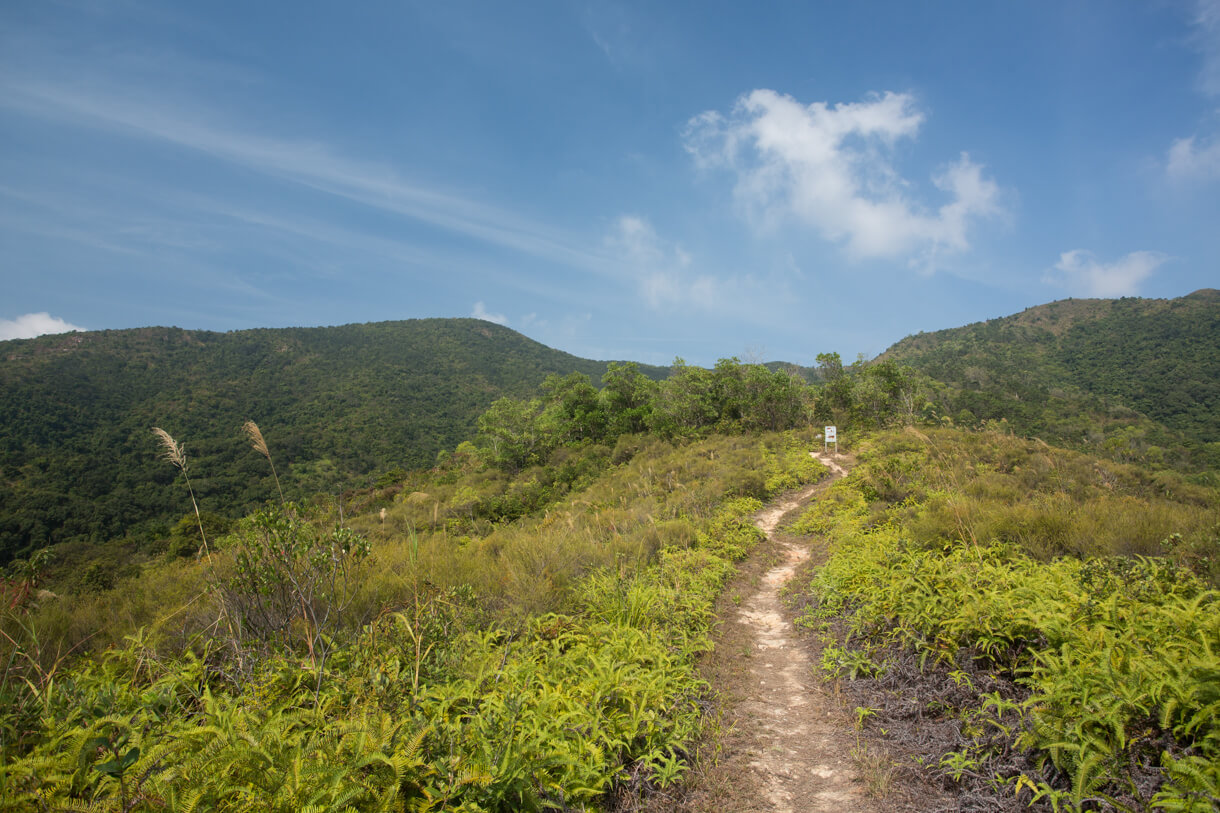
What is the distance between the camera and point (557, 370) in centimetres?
11456

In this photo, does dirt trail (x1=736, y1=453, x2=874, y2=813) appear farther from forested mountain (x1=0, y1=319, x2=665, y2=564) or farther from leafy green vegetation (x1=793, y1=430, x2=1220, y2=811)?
forested mountain (x1=0, y1=319, x2=665, y2=564)

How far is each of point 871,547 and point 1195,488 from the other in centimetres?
827

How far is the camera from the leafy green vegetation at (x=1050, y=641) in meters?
2.25

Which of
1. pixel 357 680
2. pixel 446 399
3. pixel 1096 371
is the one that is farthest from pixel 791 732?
pixel 446 399

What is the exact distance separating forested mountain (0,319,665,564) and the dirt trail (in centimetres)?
1445

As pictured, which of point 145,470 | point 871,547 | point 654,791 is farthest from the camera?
point 145,470

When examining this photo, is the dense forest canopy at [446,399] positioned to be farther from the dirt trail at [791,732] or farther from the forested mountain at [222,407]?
the dirt trail at [791,732]

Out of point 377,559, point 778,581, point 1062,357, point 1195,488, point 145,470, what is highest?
point 1062,357

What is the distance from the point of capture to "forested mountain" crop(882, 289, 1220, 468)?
109ft

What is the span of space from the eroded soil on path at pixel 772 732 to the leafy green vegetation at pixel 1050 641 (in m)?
0.36

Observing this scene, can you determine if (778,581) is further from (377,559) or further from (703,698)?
(377,559)

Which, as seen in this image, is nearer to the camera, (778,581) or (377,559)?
(377,559)

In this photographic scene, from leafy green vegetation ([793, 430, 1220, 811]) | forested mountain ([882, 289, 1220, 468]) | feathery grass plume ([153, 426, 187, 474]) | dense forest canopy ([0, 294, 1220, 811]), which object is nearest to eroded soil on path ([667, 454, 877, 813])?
dense forest canopy ([0, 294, 1220, 811])

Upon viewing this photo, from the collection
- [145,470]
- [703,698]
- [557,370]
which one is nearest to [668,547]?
[703,698]
